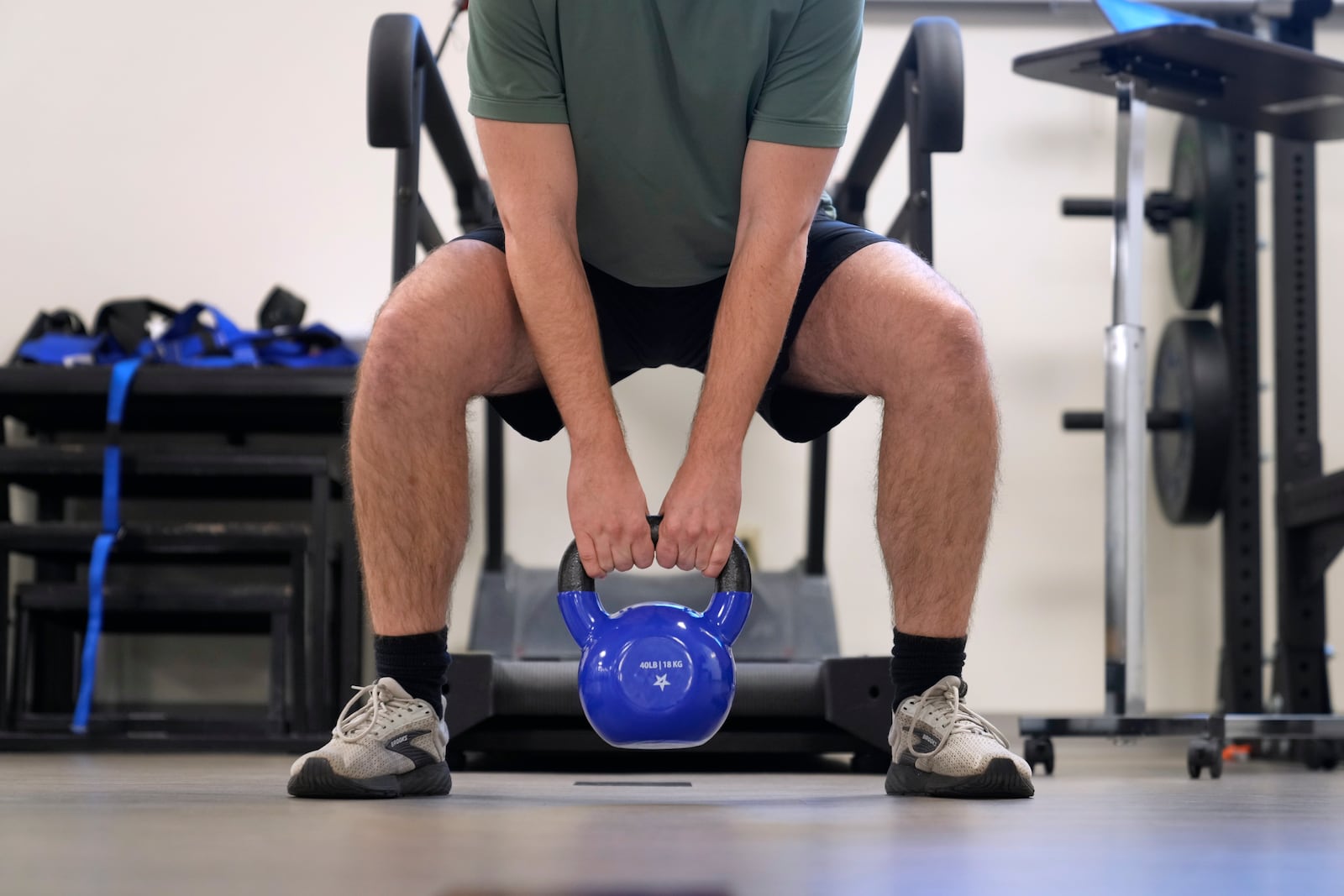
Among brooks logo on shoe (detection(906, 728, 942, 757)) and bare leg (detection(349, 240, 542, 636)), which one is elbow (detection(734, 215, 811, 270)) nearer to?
bare leg (detection(349, 240, 542, 636))

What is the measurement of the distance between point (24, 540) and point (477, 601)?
87 centimetres

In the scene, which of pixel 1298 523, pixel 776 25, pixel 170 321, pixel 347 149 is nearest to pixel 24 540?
pixel 170 321

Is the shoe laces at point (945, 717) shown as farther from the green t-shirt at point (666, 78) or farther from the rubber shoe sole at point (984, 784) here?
the green t-shirt at point (666, 78)

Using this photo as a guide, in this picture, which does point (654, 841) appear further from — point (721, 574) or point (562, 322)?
point (562, 322)

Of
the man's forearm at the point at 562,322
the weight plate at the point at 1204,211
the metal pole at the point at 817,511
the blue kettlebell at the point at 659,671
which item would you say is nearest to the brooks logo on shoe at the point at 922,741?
the blue kettlebell at the point at 659,671

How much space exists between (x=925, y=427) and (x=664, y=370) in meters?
1.66

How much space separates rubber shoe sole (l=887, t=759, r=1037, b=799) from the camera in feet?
4.27

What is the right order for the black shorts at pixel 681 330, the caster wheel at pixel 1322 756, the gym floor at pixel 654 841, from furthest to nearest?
the caster wheel at pixel 1322 756, the black shorts at pixel 681 330, the gym floor at pixel 654 841

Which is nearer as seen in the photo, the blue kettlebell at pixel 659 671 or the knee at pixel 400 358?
the blue kettlebell at pixel 659 671

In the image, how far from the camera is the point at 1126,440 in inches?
89.3

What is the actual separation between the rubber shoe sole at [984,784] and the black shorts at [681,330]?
1.46ft

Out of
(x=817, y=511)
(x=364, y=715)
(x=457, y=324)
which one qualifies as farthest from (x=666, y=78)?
(x=817, y=511)

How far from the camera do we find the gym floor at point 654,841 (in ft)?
2.27

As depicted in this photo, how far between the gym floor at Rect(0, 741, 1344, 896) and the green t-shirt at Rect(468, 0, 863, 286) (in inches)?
25.9
